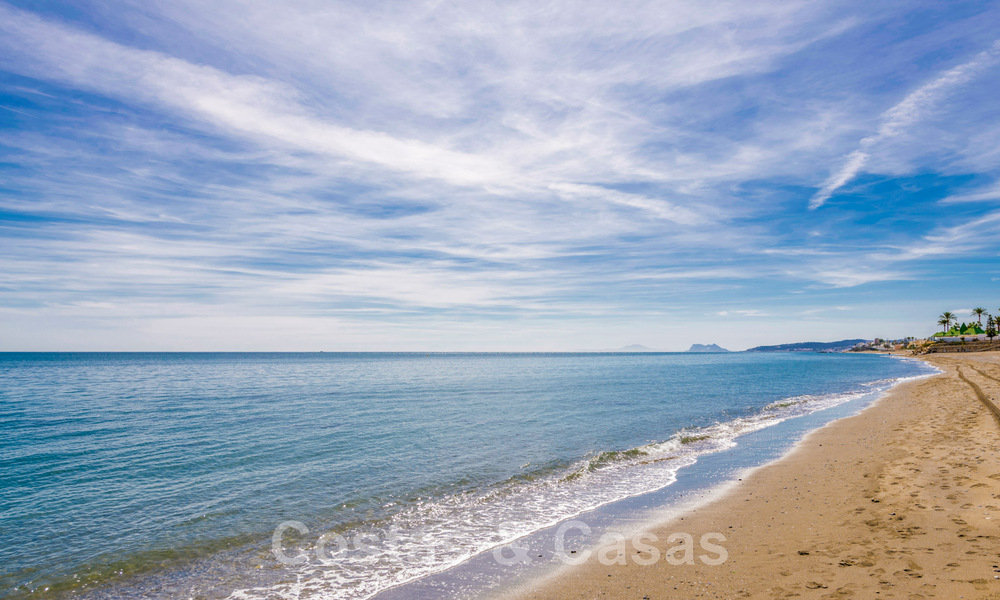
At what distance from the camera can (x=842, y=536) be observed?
31.6ft

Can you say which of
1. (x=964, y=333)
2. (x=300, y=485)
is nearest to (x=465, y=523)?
(x=300, y=485)

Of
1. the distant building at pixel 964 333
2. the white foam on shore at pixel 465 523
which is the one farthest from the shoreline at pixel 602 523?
the distant building at pixel 964 333

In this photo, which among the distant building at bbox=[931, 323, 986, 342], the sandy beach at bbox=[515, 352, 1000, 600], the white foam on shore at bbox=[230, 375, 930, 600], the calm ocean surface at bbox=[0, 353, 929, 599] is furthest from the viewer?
the distant building at bbox=[931, 323, 986, 342]

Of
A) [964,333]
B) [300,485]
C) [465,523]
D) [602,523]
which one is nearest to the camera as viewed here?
[602,523]

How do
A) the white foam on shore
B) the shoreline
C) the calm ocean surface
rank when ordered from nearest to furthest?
the shoreline → the white foam on shore → the calm ocean surface

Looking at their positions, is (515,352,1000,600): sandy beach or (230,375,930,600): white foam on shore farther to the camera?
(230,375,930,600): white foam on shore

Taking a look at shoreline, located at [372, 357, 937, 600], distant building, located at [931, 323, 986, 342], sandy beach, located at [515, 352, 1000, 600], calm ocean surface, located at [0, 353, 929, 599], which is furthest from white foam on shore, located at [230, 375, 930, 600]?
distant building, located at [931, 323, 986, 342]

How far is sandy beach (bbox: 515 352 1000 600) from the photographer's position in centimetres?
757

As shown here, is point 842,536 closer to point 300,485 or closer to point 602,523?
point 602,523

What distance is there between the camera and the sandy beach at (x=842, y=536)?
7.57 m

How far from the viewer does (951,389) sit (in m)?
38.1

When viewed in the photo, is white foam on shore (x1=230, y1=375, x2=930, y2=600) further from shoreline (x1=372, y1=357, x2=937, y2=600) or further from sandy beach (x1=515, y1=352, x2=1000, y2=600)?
sandy beach (x1=515, y1=352, x2=1000, y2=600)

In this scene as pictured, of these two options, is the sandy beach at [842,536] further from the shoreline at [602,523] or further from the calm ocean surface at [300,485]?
the calm ocean surface at [300,485]

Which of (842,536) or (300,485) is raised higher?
(842,536)
